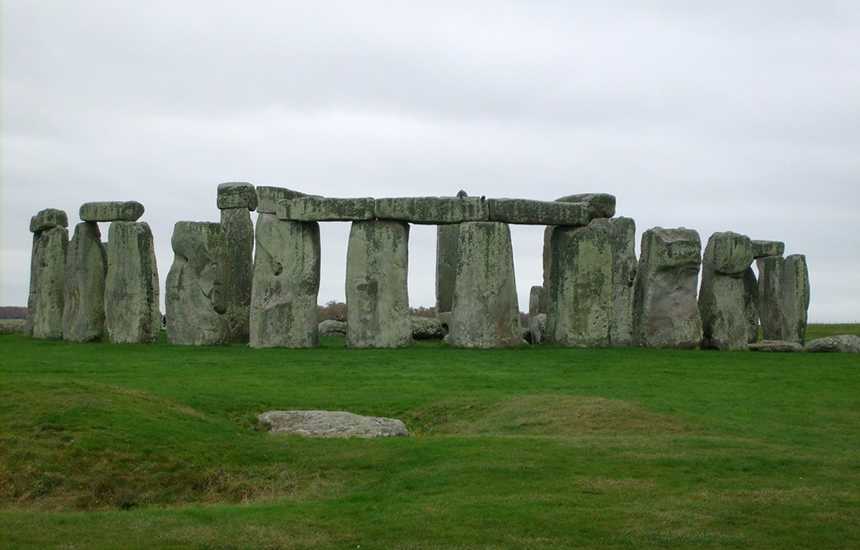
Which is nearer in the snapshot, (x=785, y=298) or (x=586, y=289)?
(x=586, y=289)

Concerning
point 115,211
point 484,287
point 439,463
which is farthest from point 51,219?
point 439,463

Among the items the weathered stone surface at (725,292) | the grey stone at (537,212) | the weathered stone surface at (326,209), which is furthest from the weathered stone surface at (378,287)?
the weathered stone surface at (725,292)

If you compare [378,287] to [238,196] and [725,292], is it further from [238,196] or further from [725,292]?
[725,292]

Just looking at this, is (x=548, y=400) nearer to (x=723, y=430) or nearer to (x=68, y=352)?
(x=723, y=430)

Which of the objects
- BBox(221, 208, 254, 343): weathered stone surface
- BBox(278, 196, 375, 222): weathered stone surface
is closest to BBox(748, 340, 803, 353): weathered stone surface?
BBox(278, 196, 375, 222): weathered stone surface

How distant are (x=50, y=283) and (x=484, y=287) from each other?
12177mm

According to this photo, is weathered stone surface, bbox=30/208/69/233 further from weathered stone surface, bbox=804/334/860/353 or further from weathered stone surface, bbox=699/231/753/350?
weathered stone surface, bbox=804/334/860/353

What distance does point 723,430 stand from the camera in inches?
757

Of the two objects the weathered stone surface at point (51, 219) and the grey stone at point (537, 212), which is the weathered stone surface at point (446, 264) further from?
the weathered stone surface at point (51, 219)

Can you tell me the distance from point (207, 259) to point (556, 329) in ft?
27.0

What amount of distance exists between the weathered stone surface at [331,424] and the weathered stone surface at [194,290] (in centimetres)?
1256

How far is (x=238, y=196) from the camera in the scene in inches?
1331

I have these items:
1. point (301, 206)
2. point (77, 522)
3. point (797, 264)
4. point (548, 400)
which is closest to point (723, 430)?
point (548, 400)

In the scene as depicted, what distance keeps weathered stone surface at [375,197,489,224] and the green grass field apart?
6.47 metres
